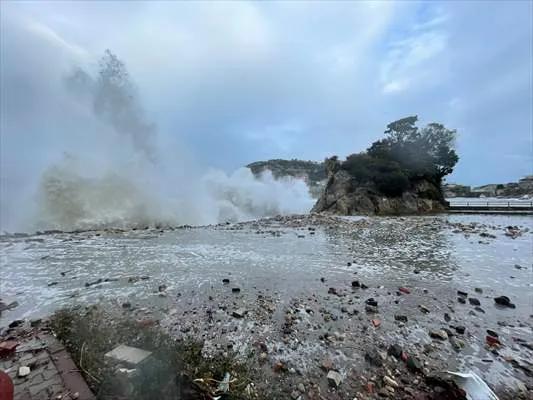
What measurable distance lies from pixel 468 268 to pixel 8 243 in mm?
21740

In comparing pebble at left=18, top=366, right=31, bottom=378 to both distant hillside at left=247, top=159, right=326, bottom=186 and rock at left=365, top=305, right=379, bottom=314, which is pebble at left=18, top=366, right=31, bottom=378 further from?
distant hillside at left=247, top=159, right=326, bottom=186

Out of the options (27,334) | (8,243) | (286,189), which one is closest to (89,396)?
(27,334)

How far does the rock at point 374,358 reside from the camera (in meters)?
3.99

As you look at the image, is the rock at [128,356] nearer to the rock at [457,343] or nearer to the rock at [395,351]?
the rock at [395,351]

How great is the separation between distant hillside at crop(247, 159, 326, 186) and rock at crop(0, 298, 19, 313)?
95.9 metres

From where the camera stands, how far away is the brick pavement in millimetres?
3102

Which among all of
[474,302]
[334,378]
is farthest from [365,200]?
[334,378]

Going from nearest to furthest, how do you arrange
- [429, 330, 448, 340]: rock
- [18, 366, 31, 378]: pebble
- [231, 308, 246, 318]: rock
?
[18, 366, 31, 378]: pebble → [429, 330, 448, 340]: rock → [231, 308, 246, 318]: rock

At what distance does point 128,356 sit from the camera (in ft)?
11.7

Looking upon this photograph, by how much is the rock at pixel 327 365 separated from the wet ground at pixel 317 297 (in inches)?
1.1

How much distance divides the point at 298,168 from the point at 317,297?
370 ft

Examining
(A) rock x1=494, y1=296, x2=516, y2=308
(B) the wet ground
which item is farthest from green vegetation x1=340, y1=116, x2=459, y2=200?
(A) rock x1=494, y1=296, x2=516, y2=308

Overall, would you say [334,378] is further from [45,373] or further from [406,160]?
[406,160]

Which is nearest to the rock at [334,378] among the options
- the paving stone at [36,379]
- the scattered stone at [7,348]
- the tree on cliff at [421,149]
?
the paving stone at [36,379]
